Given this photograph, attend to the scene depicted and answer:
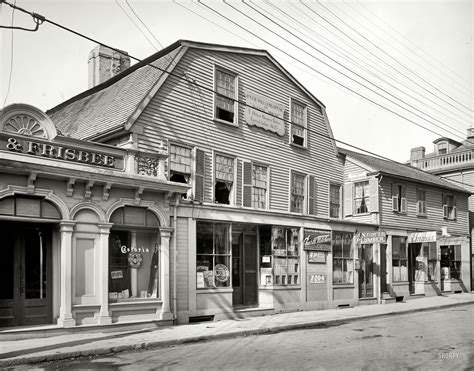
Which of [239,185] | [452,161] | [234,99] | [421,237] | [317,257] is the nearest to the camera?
[234,99]

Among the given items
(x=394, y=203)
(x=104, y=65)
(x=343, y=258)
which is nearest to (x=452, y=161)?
(x=394, y=203)

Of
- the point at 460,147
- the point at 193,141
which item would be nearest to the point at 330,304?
the point at 193,141

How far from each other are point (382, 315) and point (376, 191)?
7955mm

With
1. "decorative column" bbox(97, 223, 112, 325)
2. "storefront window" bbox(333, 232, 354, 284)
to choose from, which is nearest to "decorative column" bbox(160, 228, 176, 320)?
"decorative column" bbox(97, 223, 112, 325)

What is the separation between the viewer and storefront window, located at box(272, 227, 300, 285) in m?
19.8

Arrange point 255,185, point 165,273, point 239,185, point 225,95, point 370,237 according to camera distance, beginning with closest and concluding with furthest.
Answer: point 165,273 → point 239,185 → point 225,95 → point 255,185 → point 370,237

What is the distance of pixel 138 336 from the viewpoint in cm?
1313

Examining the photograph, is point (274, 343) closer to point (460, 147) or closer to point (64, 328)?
point (64, 328)

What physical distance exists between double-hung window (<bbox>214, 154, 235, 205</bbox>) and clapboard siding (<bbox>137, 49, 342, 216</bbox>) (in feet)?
1.20

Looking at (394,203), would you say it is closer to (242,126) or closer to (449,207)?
(449,207)

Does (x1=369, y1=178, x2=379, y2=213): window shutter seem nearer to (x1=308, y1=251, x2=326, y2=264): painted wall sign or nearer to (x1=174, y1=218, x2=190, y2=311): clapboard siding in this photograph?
(x1=308, y1=251, x2=326, y2=264): painted wall sign

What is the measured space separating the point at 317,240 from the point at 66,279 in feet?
37.1

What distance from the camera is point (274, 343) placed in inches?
504

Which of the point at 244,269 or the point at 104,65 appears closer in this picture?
the point at 244,269
